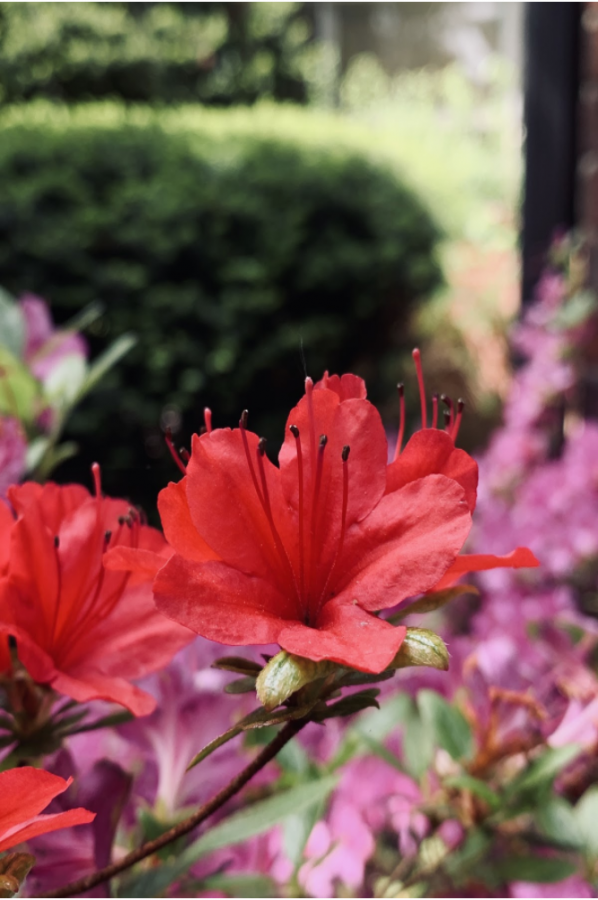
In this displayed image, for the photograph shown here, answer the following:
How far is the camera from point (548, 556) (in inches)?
39.9

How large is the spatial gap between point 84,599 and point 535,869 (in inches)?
11.3

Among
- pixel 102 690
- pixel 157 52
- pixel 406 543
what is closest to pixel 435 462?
pixel 406 543

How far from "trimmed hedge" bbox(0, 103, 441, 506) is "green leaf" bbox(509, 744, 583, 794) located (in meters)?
2.00

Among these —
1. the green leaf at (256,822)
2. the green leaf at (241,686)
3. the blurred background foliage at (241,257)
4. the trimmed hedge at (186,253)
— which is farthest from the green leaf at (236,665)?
the trimmed hedge at (186,253)

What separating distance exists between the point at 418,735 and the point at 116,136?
2759 mm

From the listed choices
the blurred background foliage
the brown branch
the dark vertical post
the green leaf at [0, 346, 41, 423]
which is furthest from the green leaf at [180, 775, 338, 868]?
the blurred background foliage

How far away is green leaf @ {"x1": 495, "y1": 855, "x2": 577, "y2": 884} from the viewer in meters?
0.43

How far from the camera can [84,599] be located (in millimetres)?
297

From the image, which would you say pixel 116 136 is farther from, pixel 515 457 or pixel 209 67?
pixel 209 67

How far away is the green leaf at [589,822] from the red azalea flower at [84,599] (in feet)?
0.91

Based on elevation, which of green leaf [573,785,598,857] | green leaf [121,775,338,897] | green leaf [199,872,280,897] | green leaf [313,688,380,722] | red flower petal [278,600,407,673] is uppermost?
red flower petal [278,600,407,673]

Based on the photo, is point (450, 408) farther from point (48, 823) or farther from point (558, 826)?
point (558, 826)

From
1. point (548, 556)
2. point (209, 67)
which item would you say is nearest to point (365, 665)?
point (548, 556)

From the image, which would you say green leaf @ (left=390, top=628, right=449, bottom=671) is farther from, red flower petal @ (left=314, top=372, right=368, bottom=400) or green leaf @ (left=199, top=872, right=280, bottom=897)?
green leaf @ (left=199, top=872, right=280, bottom=897)
